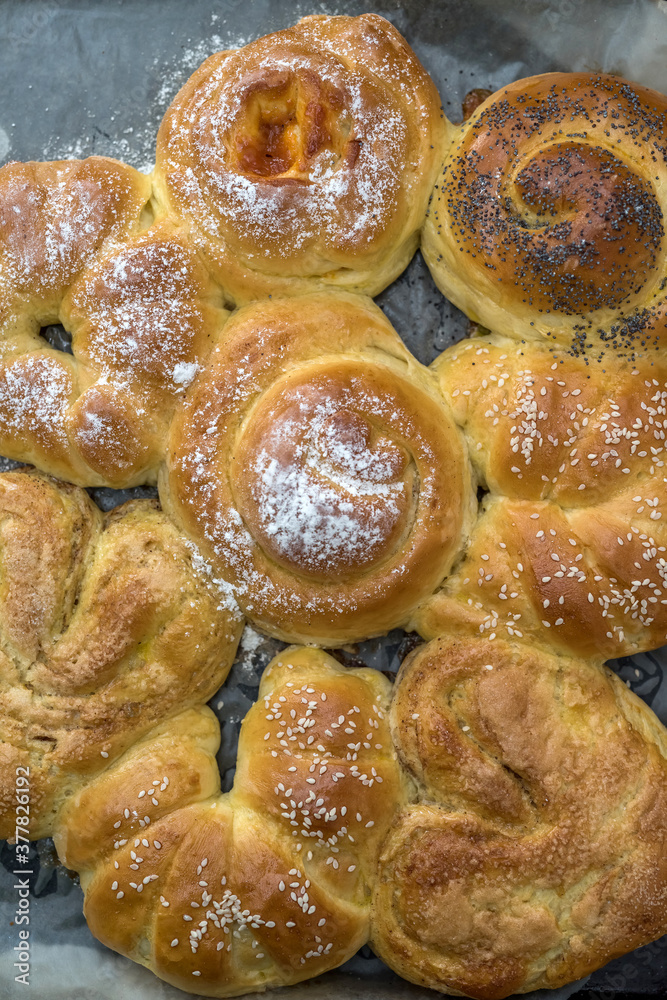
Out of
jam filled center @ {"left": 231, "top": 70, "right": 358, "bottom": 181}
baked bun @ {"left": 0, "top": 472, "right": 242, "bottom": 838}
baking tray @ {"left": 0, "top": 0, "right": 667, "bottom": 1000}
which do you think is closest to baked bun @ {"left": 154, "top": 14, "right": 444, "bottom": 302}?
jam filled center @ {"left": 231, "top": 70, "right": 358, "bottom": 181}

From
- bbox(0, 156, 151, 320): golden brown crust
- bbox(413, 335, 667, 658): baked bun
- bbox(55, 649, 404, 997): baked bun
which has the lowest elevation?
bbox(55, 649, 404, 997): baked bun

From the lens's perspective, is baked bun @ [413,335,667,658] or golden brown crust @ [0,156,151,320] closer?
baked bun @ [413,335,667,658]

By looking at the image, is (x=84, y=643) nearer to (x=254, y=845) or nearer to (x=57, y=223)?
(x=254, y=845)

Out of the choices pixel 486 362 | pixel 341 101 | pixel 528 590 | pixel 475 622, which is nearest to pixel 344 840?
pixel 475 622

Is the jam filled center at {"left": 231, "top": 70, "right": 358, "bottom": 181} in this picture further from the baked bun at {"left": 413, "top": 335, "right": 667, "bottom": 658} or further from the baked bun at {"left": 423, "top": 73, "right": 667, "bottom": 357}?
the baked bun at {"left": 413, "top": 335, "right": 667, "bottom": 658}

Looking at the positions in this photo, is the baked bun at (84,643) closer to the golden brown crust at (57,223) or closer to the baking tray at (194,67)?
the baking tray at (194,67)

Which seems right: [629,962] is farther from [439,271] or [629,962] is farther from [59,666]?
[439,271]

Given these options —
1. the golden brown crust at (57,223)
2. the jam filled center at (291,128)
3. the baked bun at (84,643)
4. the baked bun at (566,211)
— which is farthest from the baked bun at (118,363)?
the baked bun at (566,211)
